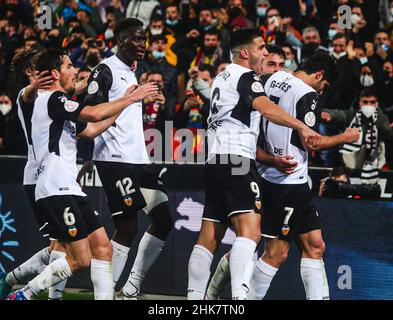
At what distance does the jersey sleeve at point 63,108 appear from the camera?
8773 mm

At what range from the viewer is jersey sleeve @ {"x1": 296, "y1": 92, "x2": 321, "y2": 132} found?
920 cm

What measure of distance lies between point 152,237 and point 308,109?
210cm

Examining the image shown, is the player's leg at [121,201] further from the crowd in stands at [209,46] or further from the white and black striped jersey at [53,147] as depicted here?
the crowd in stands at [209,46]

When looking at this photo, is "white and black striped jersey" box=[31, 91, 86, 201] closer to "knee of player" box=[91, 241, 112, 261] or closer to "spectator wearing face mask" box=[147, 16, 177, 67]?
"knee of player" box=[91, 241, 112, 261]

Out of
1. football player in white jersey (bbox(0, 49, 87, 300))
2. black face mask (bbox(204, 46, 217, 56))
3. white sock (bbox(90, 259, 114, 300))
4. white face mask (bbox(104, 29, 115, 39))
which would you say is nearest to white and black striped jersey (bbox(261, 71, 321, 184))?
white sock (bbox(90, 259, 114, 300))

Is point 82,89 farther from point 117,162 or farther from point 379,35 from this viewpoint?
point 379,35

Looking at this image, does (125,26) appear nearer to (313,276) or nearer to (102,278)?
(102,278)

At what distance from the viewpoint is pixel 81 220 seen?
8.91 m

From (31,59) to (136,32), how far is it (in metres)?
1.16

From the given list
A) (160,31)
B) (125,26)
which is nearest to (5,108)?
(160,31)

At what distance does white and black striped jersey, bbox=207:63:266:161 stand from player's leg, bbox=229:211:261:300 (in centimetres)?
59

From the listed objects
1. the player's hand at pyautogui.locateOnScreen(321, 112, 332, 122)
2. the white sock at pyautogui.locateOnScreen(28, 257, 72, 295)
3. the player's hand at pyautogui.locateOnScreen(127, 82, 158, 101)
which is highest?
the player's hand at pyautogui.locateOnScreen(127, 82, 158, 101)

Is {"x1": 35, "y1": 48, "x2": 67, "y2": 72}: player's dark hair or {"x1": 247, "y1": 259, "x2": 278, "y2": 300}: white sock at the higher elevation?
{"x1": 35, "y1": 48, "x2": 67, "y2": 72}: player's dark hair
